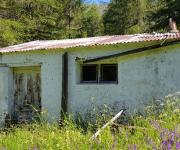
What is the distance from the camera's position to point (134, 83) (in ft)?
40.4

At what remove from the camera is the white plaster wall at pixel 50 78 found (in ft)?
45.2

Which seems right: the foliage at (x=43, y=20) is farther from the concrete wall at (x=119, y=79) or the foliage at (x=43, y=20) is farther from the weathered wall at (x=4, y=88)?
the concrete wall at (x=119, y=79)

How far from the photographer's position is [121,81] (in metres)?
12.5

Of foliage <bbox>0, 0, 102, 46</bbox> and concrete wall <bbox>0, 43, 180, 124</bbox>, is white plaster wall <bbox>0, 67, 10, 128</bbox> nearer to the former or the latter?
concrete wall <bbox>0, 43, 180, 124</bbox>

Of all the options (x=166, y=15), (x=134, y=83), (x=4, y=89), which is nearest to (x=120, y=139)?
(x=134, y=83)

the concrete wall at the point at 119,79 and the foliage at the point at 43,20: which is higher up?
the foliage at the point at 43,20

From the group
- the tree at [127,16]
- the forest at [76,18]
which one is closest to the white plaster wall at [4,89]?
the forest at [76,18]

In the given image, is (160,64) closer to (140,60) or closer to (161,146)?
(140,60)

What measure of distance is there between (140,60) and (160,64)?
25.4 inches

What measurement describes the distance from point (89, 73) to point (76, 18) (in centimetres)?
2446

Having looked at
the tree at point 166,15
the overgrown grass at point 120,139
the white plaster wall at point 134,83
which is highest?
the tree at point 166,15

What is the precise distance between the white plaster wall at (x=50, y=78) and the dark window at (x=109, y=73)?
1.41m

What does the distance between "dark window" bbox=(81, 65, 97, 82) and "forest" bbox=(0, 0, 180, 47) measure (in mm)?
13478

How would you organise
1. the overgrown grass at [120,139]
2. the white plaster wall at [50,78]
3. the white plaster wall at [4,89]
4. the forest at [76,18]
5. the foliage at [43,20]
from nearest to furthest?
the overgrown grass at [120,139] → the white plaster wall at [50,78] → the white plaster wall at [4,89] → the foliage at [43,20] → the forest at [76,18]
